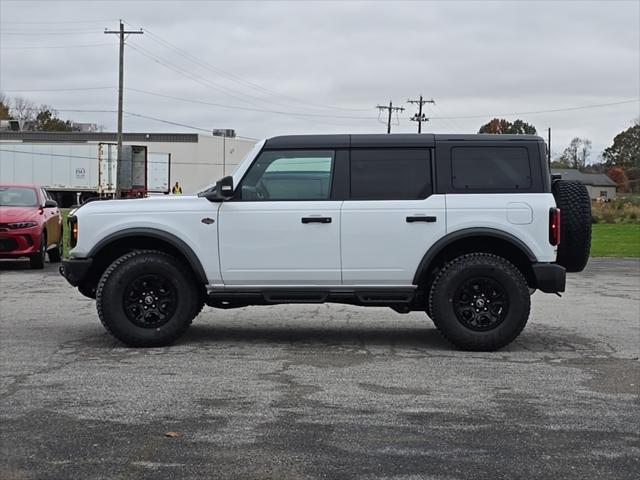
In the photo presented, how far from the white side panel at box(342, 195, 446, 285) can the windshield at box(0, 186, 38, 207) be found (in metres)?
10.7

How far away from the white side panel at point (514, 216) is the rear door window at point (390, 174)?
0.38m

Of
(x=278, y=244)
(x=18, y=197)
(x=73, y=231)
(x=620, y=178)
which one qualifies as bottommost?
(x=278, y=244)

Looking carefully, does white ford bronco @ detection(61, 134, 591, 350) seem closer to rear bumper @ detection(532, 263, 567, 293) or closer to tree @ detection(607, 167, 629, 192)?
rear bumper @ detection(532, 263, 567, 293)

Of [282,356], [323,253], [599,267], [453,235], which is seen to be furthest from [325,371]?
[599,267]

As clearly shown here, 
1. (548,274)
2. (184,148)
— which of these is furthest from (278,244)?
(184,148)

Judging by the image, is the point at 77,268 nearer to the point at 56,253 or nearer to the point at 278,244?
the point at 278,244

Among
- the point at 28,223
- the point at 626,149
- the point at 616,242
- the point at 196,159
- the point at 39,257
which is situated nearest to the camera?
the point at 28,223

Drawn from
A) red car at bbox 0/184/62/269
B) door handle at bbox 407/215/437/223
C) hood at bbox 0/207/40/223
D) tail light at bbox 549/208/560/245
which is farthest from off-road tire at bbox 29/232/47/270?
tail light at bbox 549/208/560/245

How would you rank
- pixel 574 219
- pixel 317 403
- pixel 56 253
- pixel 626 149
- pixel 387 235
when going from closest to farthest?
1. pixel 317 403
2. pixel 387 235
3. pixel 574 219
4. pixel 56 253
5. pixel 626 149

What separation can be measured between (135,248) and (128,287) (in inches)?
19.9

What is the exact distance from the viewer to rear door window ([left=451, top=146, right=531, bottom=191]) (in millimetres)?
8258

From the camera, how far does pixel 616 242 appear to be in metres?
29.0

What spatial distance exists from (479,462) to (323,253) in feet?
12.0

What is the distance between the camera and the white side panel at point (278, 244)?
8.24 metres
